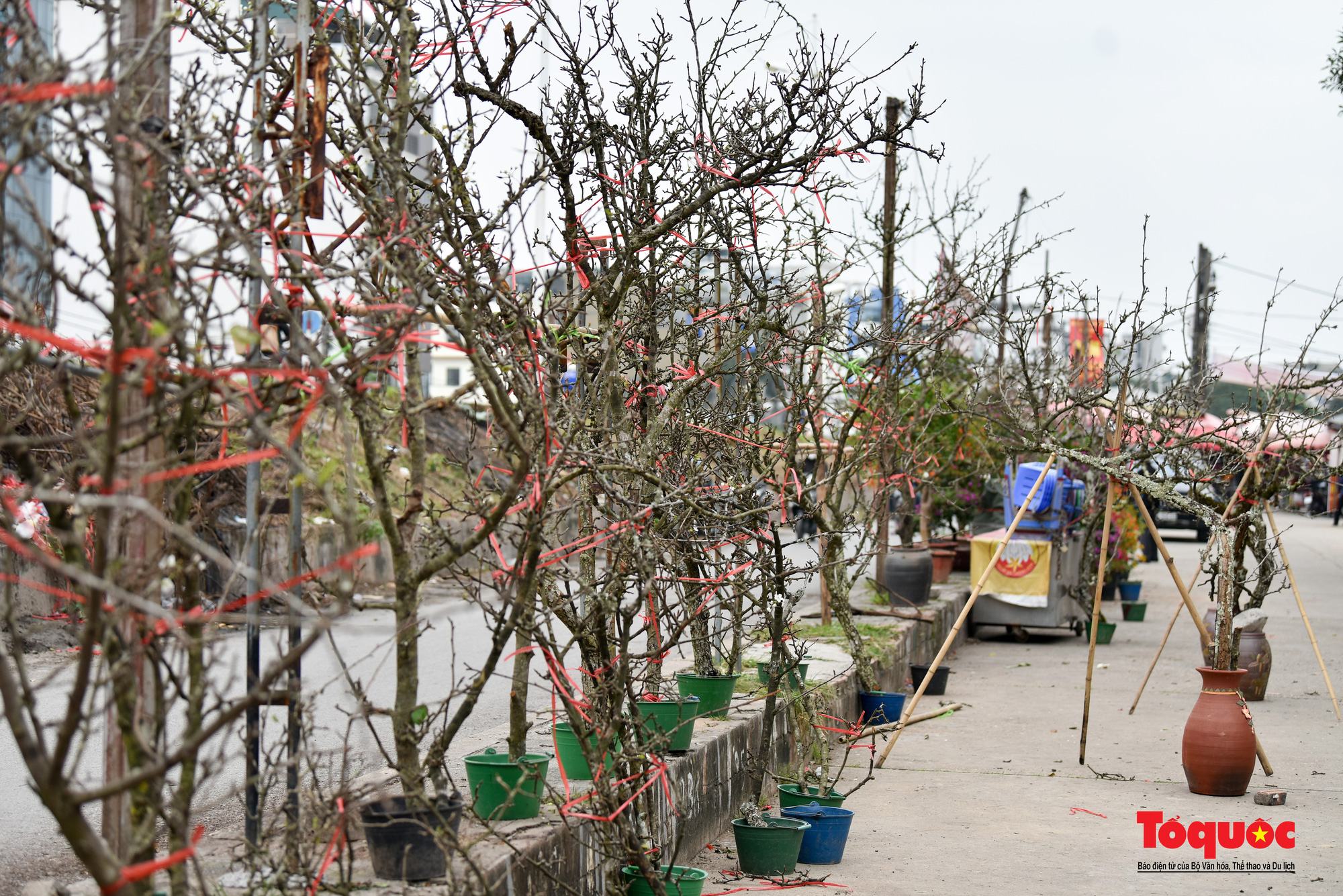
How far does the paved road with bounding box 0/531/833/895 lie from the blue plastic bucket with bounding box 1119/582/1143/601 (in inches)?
336

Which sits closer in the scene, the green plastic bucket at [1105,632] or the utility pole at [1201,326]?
the utility pole at [1201,326]

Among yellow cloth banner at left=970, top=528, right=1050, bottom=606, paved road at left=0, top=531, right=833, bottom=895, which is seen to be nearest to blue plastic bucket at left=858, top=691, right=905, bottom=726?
paved road at left=0, top=531, right=833, bottom=895

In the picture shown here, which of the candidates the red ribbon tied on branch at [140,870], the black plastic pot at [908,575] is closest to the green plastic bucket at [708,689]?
the red ribbon tied on branch at [140,870]

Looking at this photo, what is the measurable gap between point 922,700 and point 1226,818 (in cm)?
354

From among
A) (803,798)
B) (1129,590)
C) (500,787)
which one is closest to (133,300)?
(500,787)

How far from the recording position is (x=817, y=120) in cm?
450

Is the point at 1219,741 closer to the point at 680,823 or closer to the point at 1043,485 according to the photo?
the point at 680,823

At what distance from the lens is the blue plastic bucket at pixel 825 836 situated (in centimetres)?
554

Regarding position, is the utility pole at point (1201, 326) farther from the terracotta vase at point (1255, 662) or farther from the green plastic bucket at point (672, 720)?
the green plastic bucket at point (672, 720)

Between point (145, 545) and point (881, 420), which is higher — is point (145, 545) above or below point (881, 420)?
below

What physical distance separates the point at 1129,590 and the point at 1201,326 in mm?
12596

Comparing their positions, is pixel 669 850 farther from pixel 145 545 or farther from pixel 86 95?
pixel 86 95

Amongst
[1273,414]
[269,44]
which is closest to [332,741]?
[269,44]

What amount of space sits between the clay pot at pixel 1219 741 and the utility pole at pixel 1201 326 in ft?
10.1
